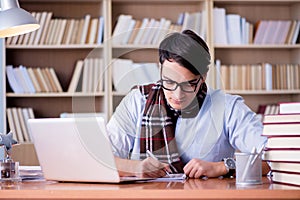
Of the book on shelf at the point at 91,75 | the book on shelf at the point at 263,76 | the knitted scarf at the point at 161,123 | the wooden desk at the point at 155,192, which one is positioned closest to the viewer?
the wooden desk at the point at 155,192

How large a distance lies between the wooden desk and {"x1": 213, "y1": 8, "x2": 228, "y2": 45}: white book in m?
3.08

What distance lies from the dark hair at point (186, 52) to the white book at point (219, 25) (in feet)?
8.66

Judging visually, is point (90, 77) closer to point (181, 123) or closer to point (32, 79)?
point (181, 123)

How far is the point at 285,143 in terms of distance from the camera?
1.75 metres

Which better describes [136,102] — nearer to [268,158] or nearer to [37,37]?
[268,158]

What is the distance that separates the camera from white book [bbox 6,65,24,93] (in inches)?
Result: 182

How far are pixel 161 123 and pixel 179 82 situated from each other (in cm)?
34

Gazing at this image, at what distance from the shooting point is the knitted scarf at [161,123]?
2.23 m

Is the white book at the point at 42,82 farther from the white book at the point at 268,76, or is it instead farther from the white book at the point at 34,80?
the white book at the point at 268,76

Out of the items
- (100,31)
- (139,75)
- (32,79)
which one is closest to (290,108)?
(139,75)

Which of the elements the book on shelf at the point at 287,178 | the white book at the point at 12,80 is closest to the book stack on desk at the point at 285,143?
the book on shelf at the point at 287,178

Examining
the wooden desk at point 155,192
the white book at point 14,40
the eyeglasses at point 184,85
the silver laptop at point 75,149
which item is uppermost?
the white book at point 14,40

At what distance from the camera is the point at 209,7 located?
476cm

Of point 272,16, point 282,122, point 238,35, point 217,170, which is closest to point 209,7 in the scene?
point 238,35
